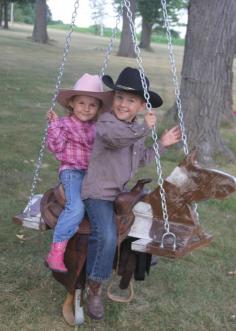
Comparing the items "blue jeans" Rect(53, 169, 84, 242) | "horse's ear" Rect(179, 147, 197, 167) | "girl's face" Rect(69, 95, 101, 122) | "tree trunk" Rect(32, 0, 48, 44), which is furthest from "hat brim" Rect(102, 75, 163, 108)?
"tree trunk" Rect(32, 0, 48, 44)

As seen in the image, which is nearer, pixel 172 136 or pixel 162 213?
pixel 162 213

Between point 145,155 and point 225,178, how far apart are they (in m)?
0.73

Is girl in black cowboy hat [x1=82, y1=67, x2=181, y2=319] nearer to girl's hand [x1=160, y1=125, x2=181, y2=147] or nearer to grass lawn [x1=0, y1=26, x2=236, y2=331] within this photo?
girl's hand [x1=160, y1=125, x2=181, y2=147]

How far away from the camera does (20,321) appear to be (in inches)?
144

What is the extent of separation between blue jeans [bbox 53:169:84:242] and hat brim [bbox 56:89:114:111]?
56cm

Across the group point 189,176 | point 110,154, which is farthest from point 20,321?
point 189,176

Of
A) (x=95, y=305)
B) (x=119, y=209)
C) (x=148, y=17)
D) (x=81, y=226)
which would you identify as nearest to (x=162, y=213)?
(x=119, y=209)

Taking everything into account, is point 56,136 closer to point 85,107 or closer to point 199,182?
point 85,107

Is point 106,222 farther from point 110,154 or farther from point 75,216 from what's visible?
point 110,154

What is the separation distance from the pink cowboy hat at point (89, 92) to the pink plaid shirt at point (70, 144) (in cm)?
19

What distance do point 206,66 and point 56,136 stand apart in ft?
13.9

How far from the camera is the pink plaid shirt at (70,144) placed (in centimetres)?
364

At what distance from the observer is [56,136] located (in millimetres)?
3639

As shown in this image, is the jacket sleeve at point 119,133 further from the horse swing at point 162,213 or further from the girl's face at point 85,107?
the girl's face at point 85,107
